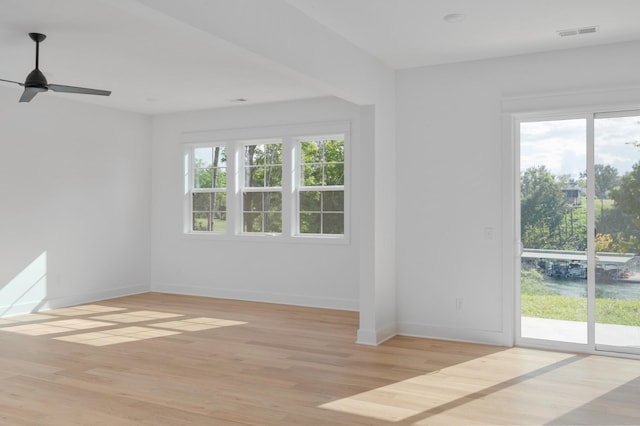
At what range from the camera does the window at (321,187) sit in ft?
22.2

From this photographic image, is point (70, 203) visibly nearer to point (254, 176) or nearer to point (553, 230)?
point (254, 176)

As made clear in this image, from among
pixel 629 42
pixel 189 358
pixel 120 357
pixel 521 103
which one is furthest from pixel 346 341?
pixel 629 42

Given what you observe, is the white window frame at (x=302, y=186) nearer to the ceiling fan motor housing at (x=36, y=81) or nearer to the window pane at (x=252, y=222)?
the window pane at (x=252, y=222)

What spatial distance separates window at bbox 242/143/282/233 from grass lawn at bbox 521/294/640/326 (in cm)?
354

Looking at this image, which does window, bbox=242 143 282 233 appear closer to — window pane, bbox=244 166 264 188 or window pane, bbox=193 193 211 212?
window pane, bbox=244 166 264 188

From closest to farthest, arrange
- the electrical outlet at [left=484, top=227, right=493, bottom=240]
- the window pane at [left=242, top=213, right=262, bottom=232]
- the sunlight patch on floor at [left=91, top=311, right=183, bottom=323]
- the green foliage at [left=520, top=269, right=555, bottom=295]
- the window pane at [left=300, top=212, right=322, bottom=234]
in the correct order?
the green foliage at [left=520, top=269, right=555, bottom=295], the electrical outlet at [left=484, top=227, right=493, bottom=240], the sunlight patch on floor at [left=91, top=311, right=183, bottom=323], the window pane at [left=300, top=212, right=322, bottom=234], the window pane at [left=242, top=213, right=262, bottom=232]

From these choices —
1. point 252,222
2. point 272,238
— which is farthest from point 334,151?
point 252,222

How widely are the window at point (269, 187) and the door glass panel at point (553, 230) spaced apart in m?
2.38

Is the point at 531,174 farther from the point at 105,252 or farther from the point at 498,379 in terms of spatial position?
the point at 105,252

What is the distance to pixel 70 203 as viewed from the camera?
22.7 feet

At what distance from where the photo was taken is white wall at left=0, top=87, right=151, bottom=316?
623 centimetres

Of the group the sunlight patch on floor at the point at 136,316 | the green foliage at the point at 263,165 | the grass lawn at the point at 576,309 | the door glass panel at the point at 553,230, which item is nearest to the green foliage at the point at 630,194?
the door glass panel at the point at 553,230

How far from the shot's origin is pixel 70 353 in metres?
4.64

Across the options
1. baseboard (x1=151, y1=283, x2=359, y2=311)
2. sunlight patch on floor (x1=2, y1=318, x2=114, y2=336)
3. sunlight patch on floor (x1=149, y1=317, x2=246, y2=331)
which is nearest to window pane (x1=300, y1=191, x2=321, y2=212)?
baseboard (x1=151, y1=283, x2=359, y2=311)
